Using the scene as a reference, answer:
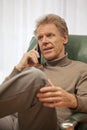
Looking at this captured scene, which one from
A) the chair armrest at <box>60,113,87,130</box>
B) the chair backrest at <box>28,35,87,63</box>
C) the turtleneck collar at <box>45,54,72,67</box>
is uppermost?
the chair backrest at <box>28,35,87,63</box>

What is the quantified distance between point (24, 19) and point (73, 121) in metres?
1.45

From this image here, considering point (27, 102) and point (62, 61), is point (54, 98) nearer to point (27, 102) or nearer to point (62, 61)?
point (27, 102)

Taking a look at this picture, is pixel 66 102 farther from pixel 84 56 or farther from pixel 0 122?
pixel 84 56

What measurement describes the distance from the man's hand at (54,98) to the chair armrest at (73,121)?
74 millimetres

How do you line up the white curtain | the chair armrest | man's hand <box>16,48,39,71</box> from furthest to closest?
the white curtain < man's hand <box>16,48,39,71</box> < the chair armrest

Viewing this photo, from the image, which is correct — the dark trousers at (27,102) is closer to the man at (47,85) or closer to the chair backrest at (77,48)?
the man at (47,85)

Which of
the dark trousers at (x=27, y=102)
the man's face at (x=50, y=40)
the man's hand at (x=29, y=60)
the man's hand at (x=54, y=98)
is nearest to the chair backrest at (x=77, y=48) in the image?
the man's face at (x=50, y=40)

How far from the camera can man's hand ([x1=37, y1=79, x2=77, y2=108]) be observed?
3.82 ft

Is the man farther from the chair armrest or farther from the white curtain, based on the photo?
the white curtain

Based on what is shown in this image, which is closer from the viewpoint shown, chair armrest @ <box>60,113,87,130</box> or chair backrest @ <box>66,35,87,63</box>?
chair armrest @ <box>60,113,87,130</box>

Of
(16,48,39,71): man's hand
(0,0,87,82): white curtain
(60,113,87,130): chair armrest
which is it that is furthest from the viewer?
(0,0,87,82): white curtain

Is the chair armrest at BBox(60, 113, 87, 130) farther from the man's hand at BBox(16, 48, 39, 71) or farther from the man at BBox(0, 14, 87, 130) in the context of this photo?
the man's hand at BBox(16, 48, 39, 71)

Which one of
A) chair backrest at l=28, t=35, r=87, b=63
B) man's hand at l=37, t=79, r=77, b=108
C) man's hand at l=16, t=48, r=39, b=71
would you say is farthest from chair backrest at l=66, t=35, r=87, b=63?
man's hand at l=37, t=79, r=77, b=108

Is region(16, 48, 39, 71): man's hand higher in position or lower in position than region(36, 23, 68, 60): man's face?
lower
